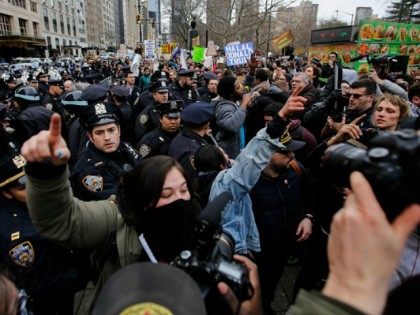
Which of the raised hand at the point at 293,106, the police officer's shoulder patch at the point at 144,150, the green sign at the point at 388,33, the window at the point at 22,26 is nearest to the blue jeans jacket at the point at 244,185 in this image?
the raised hand at the point at 293,106

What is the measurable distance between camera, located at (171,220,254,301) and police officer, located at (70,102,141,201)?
154 cm

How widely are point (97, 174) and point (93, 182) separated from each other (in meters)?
0.08

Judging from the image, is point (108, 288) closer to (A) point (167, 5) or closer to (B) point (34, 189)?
(B) point (34, 189)

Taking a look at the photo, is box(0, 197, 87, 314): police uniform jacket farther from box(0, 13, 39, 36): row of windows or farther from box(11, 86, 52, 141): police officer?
box(0, 13, 39, 36): row of windows

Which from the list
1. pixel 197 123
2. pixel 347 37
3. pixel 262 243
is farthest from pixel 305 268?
pixel 347 37

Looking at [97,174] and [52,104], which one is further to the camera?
[52,104]

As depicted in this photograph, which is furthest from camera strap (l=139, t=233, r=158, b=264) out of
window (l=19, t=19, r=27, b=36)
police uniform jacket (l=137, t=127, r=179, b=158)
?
window (l=19, t=19, r=27, b=36)

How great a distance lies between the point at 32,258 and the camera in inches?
75.8

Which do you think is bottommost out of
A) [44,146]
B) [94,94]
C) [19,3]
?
[94,94]

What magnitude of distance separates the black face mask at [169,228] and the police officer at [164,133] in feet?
7.39

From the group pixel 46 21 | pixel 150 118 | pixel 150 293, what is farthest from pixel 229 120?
pixel 46 21

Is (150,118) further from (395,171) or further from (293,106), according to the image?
(395,171)

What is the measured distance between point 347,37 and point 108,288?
61.6 feet

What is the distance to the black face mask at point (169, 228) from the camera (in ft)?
5.50
